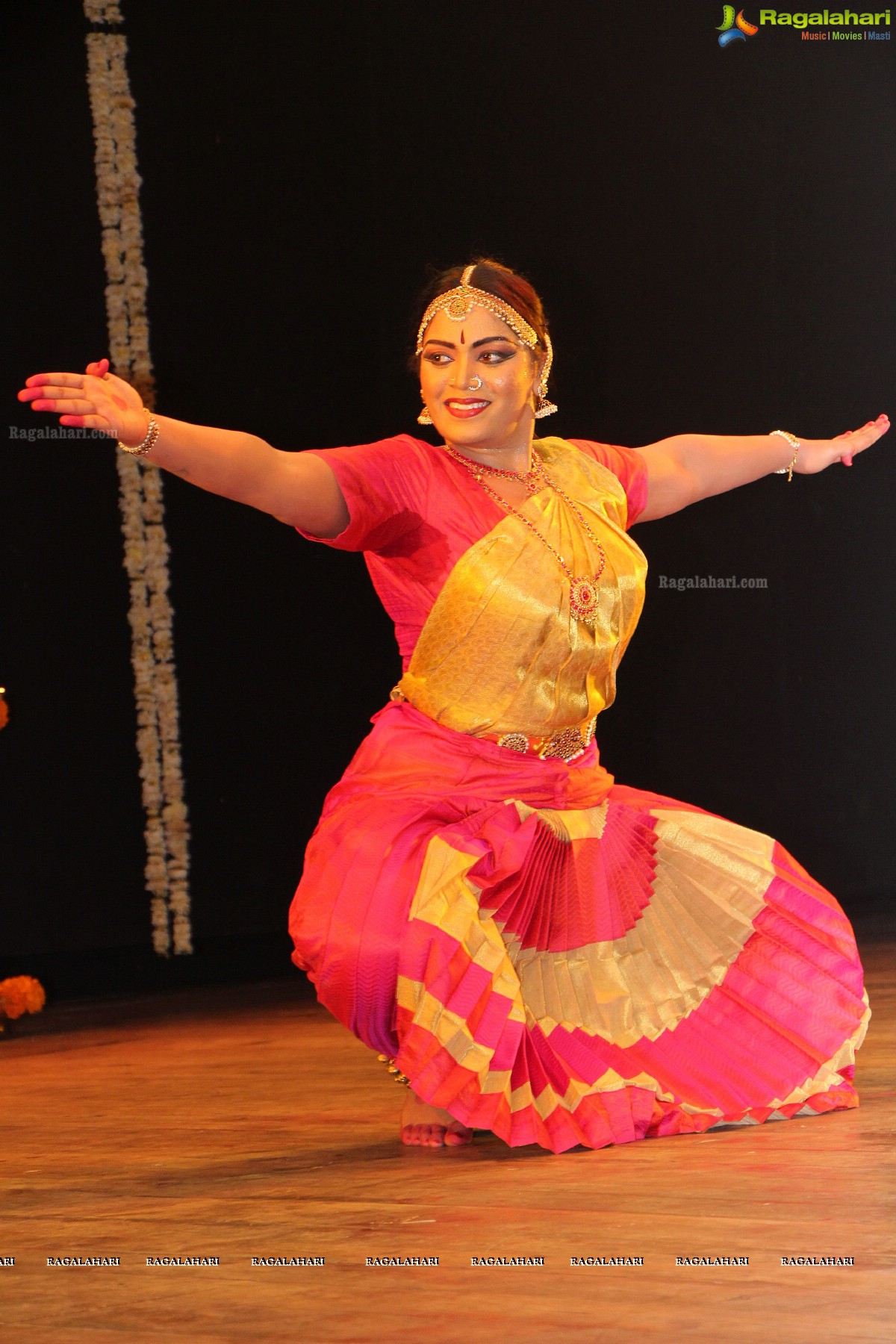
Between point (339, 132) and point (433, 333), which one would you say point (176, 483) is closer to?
point (339, 132)

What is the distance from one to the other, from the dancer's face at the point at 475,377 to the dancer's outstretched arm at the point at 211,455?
0.30 metres

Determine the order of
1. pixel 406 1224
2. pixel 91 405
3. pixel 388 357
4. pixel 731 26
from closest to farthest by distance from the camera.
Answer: pixel 406 1224, pixel 91 405, pixel 388 357, pixel 731 26

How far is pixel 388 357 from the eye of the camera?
14.0ft

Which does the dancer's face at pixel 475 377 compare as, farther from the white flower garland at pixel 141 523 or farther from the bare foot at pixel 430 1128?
the white flower garland at pixel 141 523

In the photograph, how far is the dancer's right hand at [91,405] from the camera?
213 centimetres

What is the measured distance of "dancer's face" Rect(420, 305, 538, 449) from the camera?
2592mm

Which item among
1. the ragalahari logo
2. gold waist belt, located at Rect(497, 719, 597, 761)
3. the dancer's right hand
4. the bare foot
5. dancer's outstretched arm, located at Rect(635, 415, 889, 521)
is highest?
the ragalahari logo

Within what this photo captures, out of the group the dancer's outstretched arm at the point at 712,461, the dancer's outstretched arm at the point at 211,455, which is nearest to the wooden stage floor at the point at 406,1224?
the dancer's outstretched arm at the point at 211,455

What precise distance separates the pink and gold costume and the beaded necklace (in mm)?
15

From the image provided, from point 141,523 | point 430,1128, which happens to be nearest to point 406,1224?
point 430,1128

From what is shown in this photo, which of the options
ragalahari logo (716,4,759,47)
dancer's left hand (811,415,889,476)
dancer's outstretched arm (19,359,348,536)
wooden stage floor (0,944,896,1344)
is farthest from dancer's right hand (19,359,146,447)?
ragalahari logo (716,4,759,47)

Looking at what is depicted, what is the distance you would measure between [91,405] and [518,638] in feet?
2.41

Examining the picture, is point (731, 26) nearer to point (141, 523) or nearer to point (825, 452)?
point (825, 452)

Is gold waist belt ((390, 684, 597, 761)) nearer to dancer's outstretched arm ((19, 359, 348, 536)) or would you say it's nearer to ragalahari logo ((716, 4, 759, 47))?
dancer's outstretched arm ((19, 359, 348, 536))
